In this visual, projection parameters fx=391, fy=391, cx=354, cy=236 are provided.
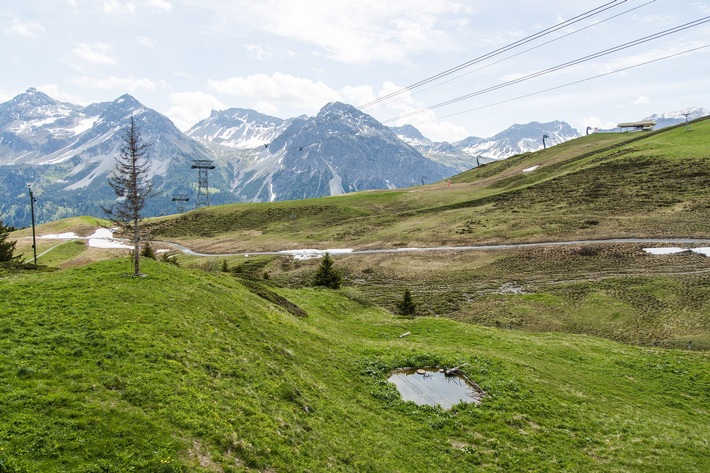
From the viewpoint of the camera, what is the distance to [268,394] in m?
20.3

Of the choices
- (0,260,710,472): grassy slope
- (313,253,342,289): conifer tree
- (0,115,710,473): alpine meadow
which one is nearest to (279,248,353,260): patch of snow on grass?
(0,115,710,473): alpine meadow

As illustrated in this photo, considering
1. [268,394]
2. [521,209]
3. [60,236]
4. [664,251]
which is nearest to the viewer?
[268,394]

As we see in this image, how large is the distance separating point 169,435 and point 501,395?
20573mm

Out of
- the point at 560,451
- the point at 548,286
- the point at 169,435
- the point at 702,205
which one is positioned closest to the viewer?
the point at 169,435

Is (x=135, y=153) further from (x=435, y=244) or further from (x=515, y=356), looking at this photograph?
(x=435, y=244)

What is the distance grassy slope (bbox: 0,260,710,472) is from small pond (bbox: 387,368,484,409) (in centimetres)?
92

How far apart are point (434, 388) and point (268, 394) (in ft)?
41.3

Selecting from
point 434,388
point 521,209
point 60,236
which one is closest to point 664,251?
point 521,209

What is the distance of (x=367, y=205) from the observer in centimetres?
15638

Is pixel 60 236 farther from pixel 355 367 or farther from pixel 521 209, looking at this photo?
pixel 521 209

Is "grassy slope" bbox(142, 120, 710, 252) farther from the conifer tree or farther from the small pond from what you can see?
the small pond

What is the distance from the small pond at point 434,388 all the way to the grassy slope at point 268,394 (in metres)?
0.92

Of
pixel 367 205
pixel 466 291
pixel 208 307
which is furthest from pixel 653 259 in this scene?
pixel 367 205

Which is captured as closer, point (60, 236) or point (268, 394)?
point (268, 394)
